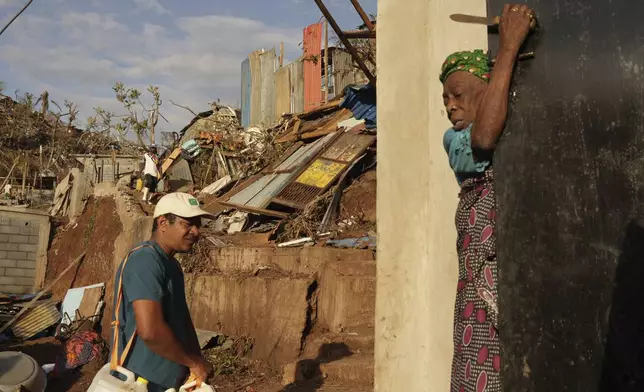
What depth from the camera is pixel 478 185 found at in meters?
1.86

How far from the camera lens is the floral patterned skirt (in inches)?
68.1

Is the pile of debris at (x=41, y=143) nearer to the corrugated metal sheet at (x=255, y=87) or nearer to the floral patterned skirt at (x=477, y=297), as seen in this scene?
the corrugated metal sheet at (x=255, y=87)

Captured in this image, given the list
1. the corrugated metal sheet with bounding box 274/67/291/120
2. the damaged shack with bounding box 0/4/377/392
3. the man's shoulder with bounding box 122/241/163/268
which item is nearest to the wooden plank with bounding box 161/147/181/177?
the damaged shack with bounding box 0/4/377/392

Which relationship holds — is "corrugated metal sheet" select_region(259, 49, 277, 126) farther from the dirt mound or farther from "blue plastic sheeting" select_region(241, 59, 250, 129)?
Answer: the dirt mound

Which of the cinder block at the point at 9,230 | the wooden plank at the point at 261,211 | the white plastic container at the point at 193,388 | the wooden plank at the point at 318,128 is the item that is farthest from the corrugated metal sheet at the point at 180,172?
the white plastic container at the point at 193,388

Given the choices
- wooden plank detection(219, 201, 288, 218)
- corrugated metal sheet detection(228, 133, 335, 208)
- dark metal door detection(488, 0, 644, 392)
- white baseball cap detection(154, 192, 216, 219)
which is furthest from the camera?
corrugated metal sheet detection(228, 133, 335, 208)

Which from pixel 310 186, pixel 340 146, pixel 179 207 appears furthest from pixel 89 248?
pixel 179 207

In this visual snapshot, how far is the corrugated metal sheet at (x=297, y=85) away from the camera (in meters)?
18.5

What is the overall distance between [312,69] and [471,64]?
16159mm

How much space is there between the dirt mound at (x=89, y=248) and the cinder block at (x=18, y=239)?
69 centimetres

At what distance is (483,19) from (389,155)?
892mm

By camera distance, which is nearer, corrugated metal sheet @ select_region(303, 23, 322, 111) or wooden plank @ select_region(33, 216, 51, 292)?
wooden plank @ select_region(33, 216, 51, 292)

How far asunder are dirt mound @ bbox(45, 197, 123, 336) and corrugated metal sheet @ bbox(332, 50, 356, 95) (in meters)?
6.64

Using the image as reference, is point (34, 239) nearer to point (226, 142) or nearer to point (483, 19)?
point (226, 142)
